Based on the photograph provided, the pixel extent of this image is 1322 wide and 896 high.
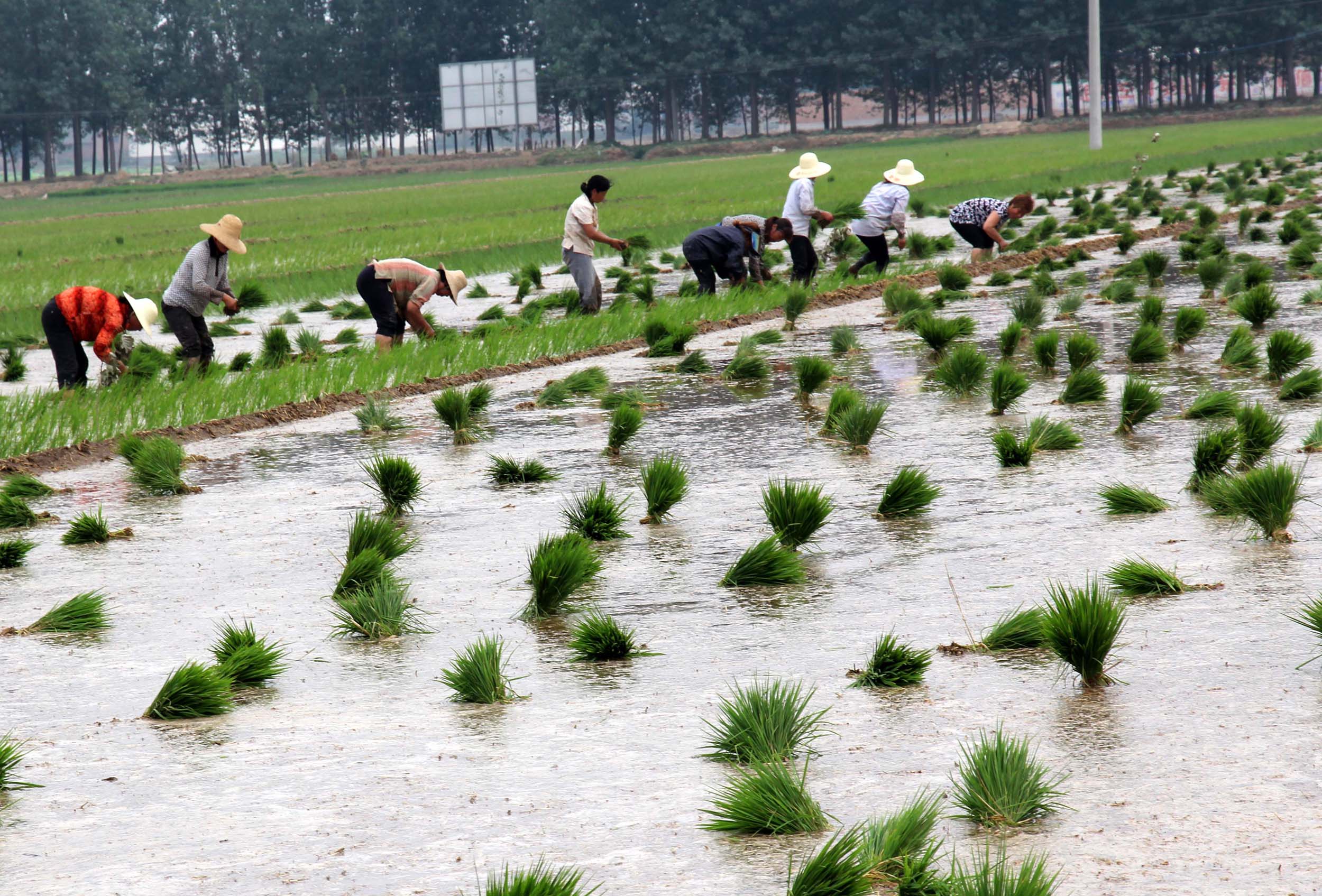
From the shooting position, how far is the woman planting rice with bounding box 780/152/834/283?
16812 millimetres

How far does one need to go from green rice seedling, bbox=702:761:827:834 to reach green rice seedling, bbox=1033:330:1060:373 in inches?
309

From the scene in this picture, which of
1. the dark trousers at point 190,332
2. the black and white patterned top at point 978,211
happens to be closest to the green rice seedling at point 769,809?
the dark trousers at point 190,332

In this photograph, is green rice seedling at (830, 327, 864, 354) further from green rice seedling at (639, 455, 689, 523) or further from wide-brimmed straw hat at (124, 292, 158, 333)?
green rice seedling at (639, 455, 689, 523)

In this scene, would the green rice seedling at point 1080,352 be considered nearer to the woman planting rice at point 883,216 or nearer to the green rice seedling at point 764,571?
the green rice seedling at point 764,571

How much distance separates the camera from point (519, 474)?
826cm

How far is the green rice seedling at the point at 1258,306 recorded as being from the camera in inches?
486

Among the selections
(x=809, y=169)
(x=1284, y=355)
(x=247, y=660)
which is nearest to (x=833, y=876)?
(x=247, y=660)

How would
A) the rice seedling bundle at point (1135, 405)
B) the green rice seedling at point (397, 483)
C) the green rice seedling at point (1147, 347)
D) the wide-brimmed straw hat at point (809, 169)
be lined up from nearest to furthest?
the green rice seedling at point (397, 483), the rice seedling bundle at point (1135, 405), the green rice seedling at point (1147, 347), the wide-brimmed straw hat at point (809, 169)

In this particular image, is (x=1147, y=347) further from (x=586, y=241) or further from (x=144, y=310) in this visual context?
(x=144, y=310)

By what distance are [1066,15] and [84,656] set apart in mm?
92619

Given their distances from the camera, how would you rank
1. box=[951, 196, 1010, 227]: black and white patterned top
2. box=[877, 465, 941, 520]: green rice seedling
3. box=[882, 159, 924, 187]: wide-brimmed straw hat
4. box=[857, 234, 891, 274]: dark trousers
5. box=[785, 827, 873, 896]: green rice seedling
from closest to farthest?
box=[785, 827, 873, 896]: green rice seedling
box=[877, 465, 941, 520]: green rice seedling
box=[857, 234, 891, 274]: dark trousers
box=[951, 196, 1010, 227]: black and white patterned top
box=[882, 159, 924, 187]: wide-brimmed straw hat

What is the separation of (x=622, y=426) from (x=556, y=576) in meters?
3.24

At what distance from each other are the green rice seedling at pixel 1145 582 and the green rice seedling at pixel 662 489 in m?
2.19

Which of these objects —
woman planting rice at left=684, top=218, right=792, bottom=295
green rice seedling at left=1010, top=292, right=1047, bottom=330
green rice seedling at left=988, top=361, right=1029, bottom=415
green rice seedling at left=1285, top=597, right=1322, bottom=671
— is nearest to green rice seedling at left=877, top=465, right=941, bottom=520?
green rice seedling at left=1285, top=597, right=1322, bottom=671
